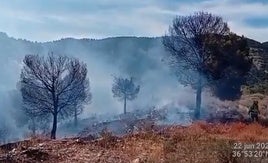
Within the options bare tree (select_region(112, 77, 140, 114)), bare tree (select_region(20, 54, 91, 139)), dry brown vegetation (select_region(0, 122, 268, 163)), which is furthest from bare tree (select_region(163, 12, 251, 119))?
bare tree (select_region(112, 77, 140, 114))

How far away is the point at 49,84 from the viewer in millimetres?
32094

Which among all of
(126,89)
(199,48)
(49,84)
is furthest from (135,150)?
(126,89)

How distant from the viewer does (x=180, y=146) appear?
8.81 metres

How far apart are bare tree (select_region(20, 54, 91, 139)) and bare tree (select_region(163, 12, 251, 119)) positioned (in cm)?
820

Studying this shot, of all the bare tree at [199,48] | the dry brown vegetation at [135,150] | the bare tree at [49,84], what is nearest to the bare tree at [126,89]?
the bare tree at [49,84]

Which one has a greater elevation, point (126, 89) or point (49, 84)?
point (49, 84)

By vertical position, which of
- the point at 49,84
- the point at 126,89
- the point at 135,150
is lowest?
the point at 126,89

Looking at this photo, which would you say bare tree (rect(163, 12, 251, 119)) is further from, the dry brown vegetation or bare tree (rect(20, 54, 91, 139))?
the dry brown vegetation

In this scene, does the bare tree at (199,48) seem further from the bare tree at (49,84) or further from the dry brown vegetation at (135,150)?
the dry brown vegetation at (135,150)

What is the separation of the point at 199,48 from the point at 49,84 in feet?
36.8

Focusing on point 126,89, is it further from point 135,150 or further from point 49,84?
point 135,150

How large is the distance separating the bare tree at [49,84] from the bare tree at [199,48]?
323 inches

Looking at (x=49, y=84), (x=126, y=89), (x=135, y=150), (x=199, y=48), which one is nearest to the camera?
(x=135, y=150)

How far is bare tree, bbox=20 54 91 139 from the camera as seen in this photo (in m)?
32.0
